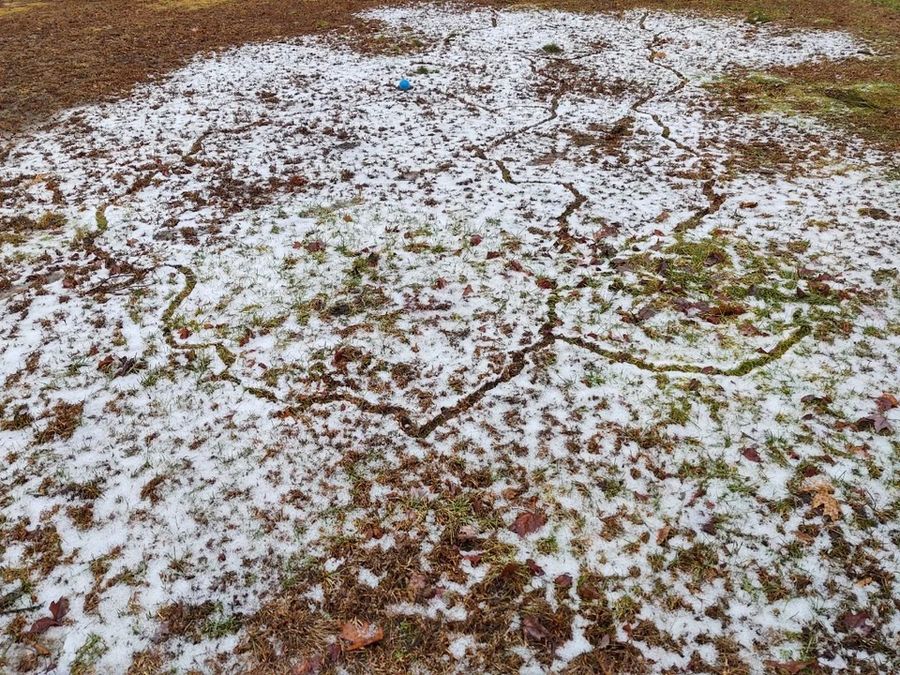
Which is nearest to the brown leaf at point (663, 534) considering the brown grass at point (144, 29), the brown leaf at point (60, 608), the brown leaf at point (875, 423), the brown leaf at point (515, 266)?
the brown leaf at point (875, 423)

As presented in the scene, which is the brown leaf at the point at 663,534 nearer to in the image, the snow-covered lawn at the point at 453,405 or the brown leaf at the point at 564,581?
the snow-covered lawn at the point at 453,405

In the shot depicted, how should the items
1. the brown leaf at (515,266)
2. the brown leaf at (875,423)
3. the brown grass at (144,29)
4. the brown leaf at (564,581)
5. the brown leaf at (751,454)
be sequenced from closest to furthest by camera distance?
the brown leaf at (564,581) → the brown leaf at (751,454) → the brown leaf at (875,423) → the brown leaf at (515,266) → the brown grass at (144,29)

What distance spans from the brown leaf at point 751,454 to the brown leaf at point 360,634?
247 centimetres

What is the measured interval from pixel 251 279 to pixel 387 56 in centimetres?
816

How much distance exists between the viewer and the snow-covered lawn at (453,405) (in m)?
2.75

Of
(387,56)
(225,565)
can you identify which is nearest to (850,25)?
(387,56)

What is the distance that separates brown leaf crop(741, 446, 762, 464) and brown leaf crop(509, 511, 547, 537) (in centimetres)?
139

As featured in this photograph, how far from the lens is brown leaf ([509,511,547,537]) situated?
3.13m

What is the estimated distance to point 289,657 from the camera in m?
2.62

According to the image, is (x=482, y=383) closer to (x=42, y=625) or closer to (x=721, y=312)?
(x=721, y=312)

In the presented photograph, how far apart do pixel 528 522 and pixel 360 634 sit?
1094 mm

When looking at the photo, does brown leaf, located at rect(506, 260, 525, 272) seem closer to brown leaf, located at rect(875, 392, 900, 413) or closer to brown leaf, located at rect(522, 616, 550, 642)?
brown leaf, located at rect(875, 392, 900, 413)

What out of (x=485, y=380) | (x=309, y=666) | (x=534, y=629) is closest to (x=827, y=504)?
(x=534, y=629)

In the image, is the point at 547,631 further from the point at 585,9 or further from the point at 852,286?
the point at 585,9
